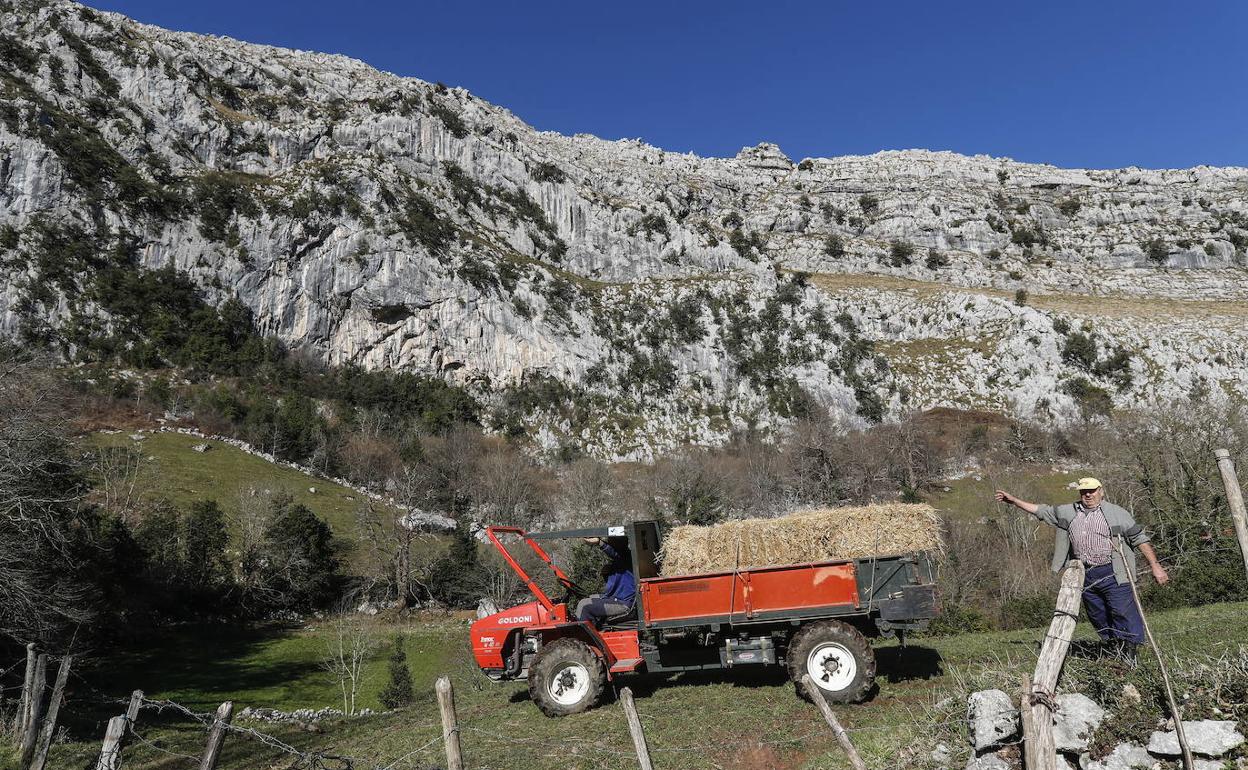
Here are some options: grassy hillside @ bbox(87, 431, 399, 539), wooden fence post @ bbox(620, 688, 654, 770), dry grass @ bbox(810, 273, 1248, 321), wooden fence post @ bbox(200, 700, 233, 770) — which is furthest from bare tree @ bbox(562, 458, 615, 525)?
dry grass @ bbox(810, 273, 1248, 321)

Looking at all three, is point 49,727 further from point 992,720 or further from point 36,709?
point 992,720

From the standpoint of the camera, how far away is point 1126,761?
194 inches

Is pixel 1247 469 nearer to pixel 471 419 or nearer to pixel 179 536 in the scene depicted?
pixel 179 536

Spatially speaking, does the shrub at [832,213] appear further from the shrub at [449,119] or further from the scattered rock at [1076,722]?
the scattered rock at [1076,722]

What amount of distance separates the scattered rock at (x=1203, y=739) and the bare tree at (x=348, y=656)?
60.2 ft

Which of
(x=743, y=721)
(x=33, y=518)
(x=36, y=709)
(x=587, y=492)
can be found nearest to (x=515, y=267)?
(x=587, y=492)

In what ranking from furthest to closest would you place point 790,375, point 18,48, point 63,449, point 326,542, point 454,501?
point 790,375, point 18,48, point 454,501, point 326,542, point 63,449

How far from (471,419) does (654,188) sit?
57.1m

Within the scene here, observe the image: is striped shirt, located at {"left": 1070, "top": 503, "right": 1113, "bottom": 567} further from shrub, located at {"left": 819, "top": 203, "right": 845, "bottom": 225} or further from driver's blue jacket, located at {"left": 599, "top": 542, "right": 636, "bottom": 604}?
shrub, located at {"left": 819, "top": 203, "right": 845, "bottom": 225}

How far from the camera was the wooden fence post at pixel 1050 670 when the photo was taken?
4.14 m

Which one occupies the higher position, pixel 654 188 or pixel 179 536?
pixel 654 188

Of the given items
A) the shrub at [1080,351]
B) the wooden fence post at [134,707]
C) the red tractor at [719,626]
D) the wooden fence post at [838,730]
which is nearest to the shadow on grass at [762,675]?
the red tractor at [719,626]

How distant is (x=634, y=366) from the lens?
7681 cm

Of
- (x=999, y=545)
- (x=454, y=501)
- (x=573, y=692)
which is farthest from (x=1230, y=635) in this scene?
(x=454, y=501)
